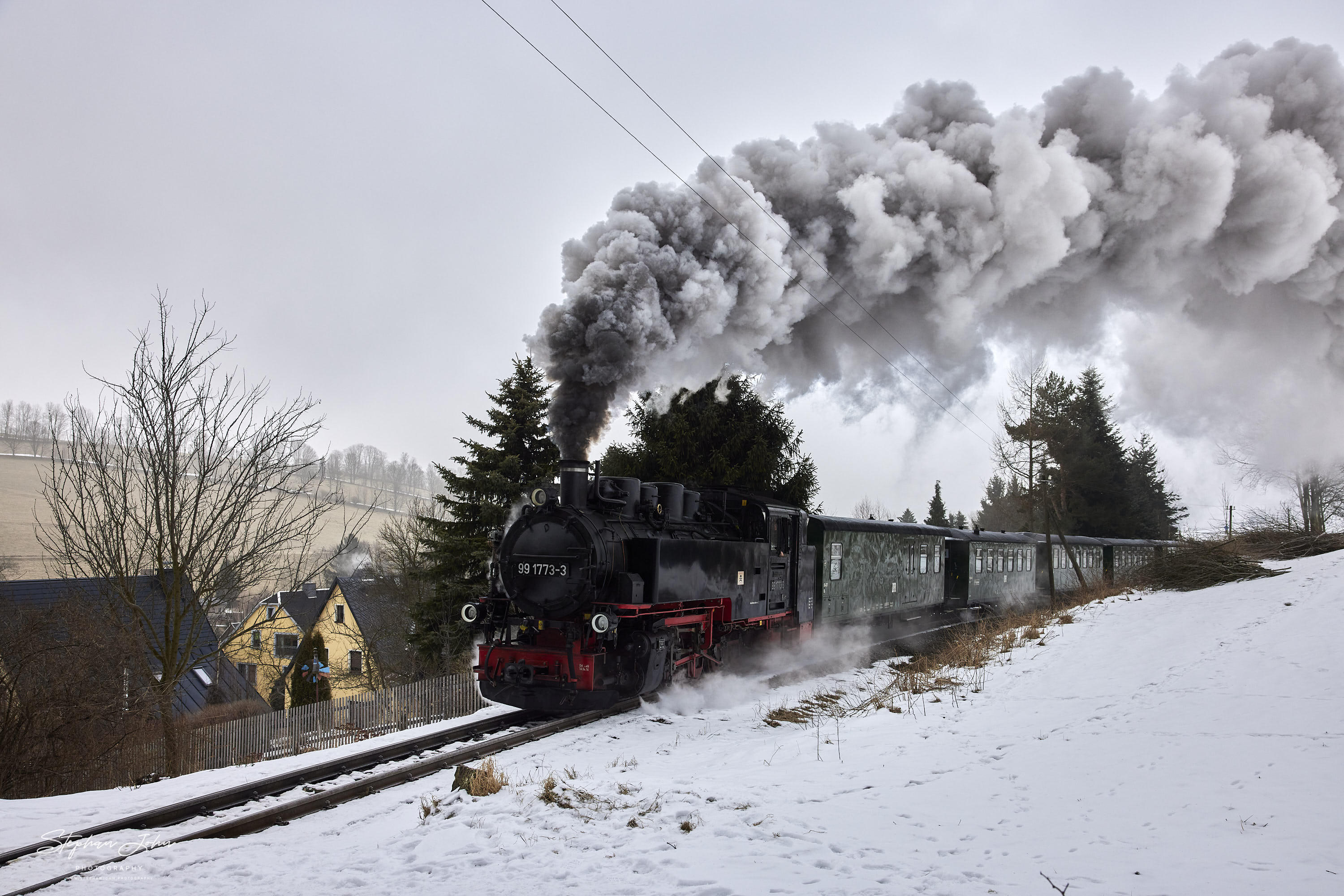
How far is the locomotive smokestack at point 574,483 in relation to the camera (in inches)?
356

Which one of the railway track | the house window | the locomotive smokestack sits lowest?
the house window

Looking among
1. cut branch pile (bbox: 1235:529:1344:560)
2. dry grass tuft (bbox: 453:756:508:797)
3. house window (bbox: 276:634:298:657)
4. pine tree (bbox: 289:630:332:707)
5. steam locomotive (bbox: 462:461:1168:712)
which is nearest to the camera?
dry grass tuft (bbox: 453:756:508:797)

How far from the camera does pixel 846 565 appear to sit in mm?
15508

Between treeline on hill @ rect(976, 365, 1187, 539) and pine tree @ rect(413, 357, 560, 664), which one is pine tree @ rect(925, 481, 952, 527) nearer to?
treeline on hill @ rect(976, 365, 1187, 539)

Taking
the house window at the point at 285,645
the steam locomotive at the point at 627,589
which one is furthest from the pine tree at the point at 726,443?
the house window at the point at 285,645

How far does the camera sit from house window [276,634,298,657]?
124 ft

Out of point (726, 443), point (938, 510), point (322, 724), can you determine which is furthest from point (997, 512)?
point (322, 724)

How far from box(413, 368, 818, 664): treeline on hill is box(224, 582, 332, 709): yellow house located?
966 cm

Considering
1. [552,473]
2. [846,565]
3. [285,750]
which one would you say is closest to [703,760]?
[285,750]

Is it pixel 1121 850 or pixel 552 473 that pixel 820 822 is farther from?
pixel 552 473

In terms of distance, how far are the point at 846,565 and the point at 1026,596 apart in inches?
484

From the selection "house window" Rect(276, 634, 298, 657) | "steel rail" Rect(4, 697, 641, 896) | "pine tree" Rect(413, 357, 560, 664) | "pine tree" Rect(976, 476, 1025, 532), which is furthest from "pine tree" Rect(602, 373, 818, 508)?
"pine tree" Rect(976, 476, 1025, 532)

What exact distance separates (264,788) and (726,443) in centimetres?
1842

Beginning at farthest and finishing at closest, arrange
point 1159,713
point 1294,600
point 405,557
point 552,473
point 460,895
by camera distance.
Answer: point 405,557 → point 552,473 → point 1294,600 → point 1159,713 → point 460,895
